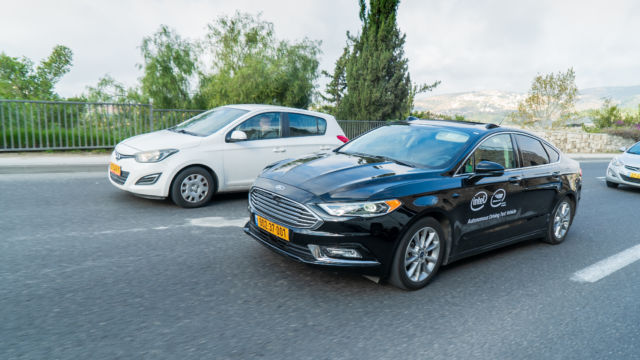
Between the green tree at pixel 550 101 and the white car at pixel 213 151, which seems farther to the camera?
the green tree at pixel 550 101

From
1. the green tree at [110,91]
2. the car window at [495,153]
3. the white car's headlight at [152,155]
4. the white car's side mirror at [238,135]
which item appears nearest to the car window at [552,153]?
the car window at [495,153]

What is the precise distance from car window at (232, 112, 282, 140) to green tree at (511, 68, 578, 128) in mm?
36064

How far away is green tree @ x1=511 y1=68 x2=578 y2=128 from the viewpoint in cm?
3703

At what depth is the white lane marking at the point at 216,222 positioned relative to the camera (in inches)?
239

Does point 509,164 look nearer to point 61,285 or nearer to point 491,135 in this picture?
point 491,135

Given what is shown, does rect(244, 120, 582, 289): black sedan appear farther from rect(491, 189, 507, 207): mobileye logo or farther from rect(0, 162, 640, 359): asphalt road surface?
rect(0, 162, 640, 359): asphalt road surface

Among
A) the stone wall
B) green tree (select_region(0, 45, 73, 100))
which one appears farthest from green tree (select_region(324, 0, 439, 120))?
green tree (select_region(0, 45, 73, 100))

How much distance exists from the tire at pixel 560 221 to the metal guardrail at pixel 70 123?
11.7 metres

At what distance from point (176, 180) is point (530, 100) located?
38.0m

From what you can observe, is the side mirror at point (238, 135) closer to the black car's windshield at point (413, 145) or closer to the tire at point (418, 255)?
the black car's windshield at point (413, 145)

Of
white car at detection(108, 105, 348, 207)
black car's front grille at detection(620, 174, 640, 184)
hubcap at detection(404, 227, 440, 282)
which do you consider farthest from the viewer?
black car's front grille at detection(620, 174, 640, 184)

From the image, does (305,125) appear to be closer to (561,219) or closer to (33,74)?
(561,219)

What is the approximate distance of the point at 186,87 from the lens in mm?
26656

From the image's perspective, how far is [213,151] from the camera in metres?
7.09
